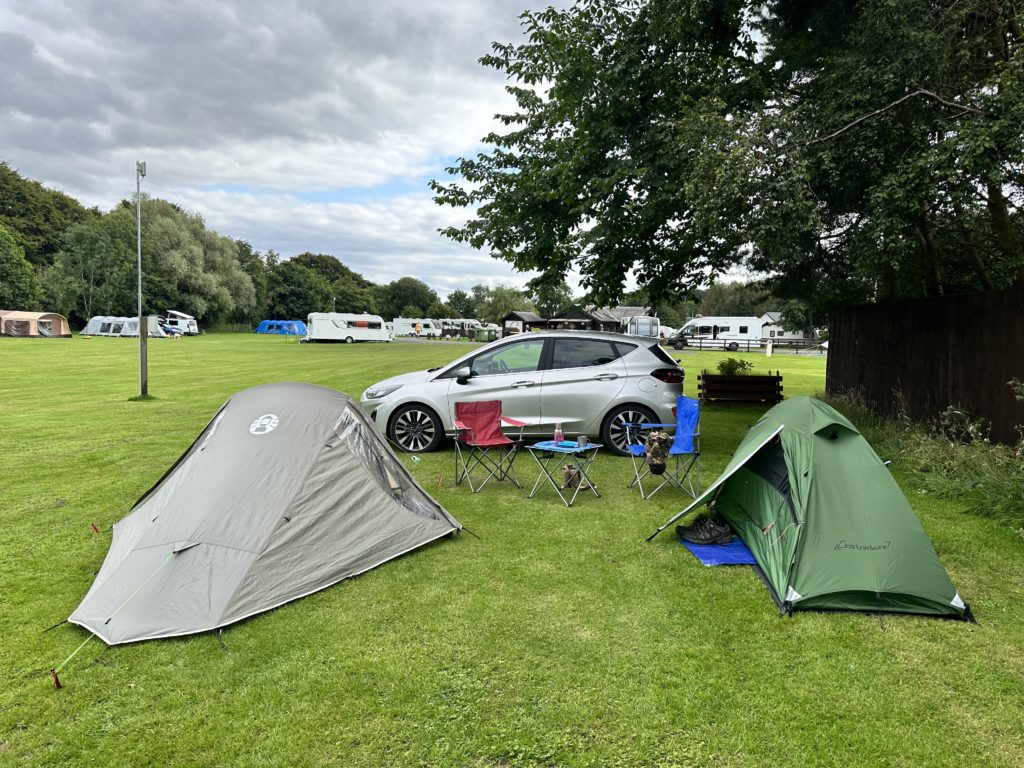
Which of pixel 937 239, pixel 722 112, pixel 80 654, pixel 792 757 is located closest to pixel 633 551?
pixel 792 757

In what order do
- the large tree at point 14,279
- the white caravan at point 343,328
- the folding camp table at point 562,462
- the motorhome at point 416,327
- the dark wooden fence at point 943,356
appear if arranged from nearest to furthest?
the folding camp table at point 562,462, the dark wooden fence at point 943,356, the large tree at point 14,279, the white caravan at point 343,328, the motorhome at point 416,327

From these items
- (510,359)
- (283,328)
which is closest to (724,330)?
(283,328)

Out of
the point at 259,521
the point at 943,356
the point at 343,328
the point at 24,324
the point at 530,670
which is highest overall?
the point at 343,328

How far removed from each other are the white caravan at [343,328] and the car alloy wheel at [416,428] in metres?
40.6

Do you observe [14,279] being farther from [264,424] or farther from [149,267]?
[264,424]

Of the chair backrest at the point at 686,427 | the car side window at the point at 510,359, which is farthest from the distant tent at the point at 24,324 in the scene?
the chair backrest at the point at 686,427

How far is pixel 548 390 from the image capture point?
25.9ft

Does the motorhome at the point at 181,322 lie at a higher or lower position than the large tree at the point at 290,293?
lower

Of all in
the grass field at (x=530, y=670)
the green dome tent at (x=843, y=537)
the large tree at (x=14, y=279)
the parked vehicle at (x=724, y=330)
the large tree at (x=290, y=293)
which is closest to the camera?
the grass field at (x=530, y=670)

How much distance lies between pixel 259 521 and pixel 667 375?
551cm

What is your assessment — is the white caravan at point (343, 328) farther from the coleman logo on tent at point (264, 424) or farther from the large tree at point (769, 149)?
the coleman logo on tent at point (264, 424)

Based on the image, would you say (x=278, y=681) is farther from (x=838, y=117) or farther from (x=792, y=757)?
(x=838, y=117)

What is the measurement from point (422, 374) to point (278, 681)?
5460mm

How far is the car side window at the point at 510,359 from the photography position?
26.5ft
